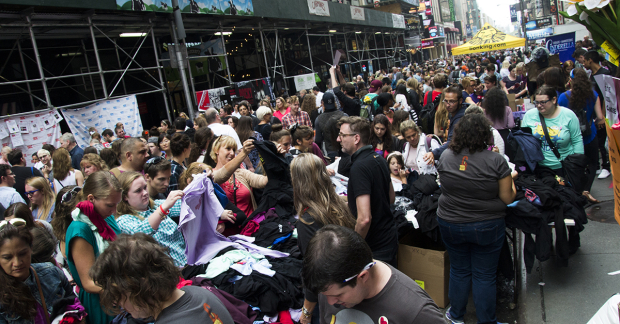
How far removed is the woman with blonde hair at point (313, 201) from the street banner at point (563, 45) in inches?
424

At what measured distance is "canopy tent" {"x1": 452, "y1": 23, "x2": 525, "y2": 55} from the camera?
17672 mm

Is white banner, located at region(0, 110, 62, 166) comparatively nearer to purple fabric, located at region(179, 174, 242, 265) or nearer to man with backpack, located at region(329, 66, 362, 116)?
man with backpack, located at region(329, 66, 362, 116)

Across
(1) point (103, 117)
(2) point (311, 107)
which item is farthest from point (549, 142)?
(1) point (103, 117)

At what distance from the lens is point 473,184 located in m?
3.19

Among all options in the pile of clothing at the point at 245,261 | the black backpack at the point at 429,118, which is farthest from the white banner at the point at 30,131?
the black backpack at the point at 429,118

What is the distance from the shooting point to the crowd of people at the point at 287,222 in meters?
1.86

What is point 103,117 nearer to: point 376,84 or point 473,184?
point 376,84

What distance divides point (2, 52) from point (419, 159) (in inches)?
466

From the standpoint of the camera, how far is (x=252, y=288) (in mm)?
3072

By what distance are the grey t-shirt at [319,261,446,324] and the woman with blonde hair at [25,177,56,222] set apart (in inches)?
171

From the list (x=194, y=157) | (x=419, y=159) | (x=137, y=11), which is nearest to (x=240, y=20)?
(x=137, y=11)

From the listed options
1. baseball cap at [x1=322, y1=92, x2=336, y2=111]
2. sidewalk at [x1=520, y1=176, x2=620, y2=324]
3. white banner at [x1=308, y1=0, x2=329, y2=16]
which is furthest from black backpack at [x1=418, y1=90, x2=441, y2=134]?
white banner at [x1=308, y1=0, x2=329, y2=16]

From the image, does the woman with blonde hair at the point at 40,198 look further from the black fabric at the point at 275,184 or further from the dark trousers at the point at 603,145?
the dark trousers at the point at 603,145

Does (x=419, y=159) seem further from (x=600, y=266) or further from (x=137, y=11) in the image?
(x=137, y=11)
